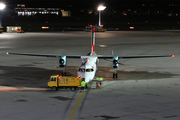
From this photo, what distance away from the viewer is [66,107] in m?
19.9

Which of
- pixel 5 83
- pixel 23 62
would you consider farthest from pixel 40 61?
pixel 5 83

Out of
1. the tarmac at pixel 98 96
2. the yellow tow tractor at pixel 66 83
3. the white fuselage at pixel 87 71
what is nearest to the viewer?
the tarmac at pixel 98 96

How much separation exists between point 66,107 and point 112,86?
7.77 meters

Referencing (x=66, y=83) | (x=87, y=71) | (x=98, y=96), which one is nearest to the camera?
(x=98, y=96)

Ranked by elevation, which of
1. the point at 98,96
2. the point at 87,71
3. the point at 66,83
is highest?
the point at 87,71

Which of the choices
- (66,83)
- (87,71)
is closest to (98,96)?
(66,83)

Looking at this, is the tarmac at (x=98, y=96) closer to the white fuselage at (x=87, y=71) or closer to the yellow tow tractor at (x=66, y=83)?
the yellow tow tractor at (x=66, y=83)

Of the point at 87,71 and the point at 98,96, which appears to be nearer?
the point at 98,96

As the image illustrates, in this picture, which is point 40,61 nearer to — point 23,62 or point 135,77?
point 23,62

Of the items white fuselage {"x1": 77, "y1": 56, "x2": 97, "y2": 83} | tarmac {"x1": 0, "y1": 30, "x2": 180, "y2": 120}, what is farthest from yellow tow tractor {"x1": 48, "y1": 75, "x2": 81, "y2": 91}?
white fuselage {"x1": 77, "y1": 56, "x2": 97, "y2": 83}

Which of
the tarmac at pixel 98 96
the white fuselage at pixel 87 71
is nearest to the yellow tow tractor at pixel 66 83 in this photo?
the tarmac at pixel 98 96

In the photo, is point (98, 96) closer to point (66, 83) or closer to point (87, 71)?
point (66, 83)

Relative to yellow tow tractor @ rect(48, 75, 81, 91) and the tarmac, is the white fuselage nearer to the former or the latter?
yellow tow tractor @ rect(48, 75, 81, 91)

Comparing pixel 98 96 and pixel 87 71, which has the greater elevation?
pixel 87 71
